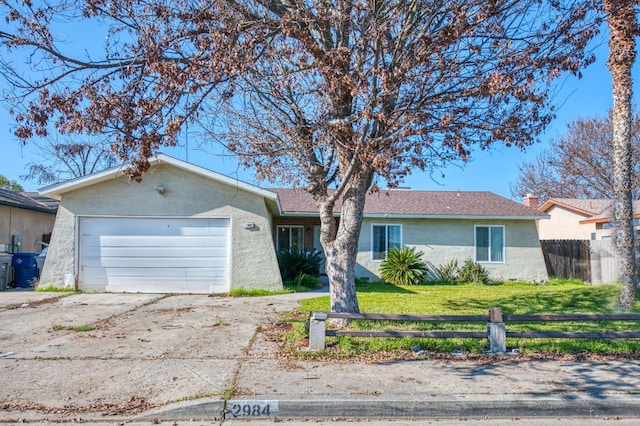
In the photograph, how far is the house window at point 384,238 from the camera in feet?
59.2

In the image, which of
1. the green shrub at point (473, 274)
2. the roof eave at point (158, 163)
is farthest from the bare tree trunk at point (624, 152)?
the roof eave at point (158, 163)

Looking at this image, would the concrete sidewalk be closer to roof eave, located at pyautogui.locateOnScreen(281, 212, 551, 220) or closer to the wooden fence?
roof eave, located at pyautogui.locateOnScreen(281, 212, 551, 220)

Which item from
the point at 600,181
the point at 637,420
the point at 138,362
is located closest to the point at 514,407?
the point at 637,420

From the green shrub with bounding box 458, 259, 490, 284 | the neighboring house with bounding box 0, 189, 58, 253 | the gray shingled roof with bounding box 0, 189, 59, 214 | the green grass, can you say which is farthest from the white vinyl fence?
the gray shingled roof with bounding box 0, 189, 59, 214

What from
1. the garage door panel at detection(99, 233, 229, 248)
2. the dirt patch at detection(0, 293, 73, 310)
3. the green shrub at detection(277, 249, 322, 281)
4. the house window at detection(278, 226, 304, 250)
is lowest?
the dirt patch at detection(0, 293, 73, 310)

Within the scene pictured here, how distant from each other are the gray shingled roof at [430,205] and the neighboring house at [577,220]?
14.4ft

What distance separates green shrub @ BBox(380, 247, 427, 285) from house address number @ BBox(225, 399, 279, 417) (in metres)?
12.7

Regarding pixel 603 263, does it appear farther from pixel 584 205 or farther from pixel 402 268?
pixel 584 205

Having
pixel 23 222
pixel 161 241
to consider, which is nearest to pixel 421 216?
pixel 161 241

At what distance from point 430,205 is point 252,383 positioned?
1495cm

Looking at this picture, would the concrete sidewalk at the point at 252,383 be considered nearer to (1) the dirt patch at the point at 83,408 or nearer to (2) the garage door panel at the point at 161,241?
(1) the dirt patch at the point at 83,408

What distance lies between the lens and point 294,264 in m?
16.0

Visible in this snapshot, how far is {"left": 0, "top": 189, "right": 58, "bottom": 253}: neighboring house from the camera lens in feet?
57.2

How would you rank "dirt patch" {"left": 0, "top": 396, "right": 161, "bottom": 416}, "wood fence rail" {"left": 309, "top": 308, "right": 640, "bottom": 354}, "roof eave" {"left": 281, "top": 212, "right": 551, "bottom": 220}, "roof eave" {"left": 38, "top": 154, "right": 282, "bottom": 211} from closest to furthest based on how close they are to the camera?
"dirt patch" {"left": 0, "top": 396, "right": 161, "bottom": 416} → "wood fence rail" {"left": 309, "top": 308, "right": 640, "bottom": 354} → "roof eave" {"left": 38, "top": 154, "right": 282, "bottom": 211} → "roof eave" {"left": 281, "top": 212, "right": 551, "bottom": 220}
